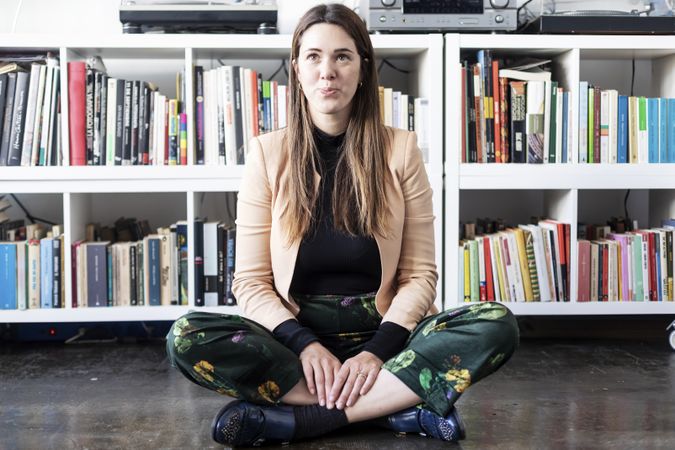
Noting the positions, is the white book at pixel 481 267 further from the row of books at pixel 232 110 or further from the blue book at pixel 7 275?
the blue book at pixel 7 275

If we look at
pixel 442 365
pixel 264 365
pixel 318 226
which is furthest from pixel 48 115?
pixel 442 365

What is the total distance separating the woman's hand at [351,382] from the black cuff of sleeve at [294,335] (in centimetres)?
10

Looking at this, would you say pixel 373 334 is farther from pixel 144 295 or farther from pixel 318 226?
pixel 144 295

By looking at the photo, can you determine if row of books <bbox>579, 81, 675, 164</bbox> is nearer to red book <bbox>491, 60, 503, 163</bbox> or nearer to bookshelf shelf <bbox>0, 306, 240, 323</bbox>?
red book <bbox>491, 60, 503, 163</bbox>

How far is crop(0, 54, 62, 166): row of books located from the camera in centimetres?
247

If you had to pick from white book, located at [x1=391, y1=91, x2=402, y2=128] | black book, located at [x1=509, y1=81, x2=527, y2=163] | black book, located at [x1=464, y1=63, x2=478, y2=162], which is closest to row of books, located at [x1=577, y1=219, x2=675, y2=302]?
black book, located at [x1=509, y1=81, x2=527, y2=163]

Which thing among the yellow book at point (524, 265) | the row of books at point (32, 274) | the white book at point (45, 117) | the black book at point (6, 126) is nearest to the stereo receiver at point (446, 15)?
the yellow book at point (524, 265)

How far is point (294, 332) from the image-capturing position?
5.50 ft

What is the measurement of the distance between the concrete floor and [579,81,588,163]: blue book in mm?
622

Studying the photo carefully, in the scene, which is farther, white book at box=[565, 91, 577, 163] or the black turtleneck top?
white book at box=[565, 91, 577, 163]

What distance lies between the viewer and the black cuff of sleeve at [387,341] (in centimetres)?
167

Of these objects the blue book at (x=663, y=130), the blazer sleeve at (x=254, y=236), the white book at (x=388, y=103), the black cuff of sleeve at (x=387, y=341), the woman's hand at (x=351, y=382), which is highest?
the white book at (x=388, y=103)

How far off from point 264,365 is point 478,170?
121cm

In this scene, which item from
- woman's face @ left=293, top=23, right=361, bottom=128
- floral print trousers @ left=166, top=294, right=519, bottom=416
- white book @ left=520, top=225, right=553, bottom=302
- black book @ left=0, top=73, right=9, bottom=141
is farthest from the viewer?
white book @ left=520, top=225, right=553, bottom=302
